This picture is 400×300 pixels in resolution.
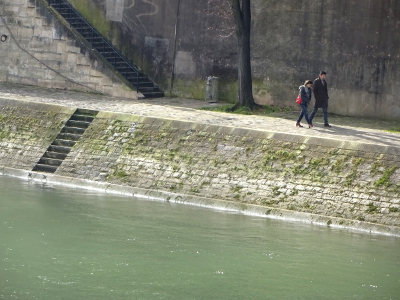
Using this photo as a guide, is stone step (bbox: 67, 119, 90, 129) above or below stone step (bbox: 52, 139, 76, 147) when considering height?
above

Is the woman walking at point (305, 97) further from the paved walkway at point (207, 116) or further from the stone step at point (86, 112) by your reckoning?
the stone step at point (86, 112)

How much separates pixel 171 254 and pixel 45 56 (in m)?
15.3

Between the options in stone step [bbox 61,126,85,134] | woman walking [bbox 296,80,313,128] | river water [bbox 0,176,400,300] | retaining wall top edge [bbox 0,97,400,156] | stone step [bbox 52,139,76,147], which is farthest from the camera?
stone step [bbox 61,126,85,134]

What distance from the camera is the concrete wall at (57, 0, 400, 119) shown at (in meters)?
28.1

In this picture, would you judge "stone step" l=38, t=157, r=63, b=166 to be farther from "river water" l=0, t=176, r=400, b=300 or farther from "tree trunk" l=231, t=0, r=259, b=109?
"tree trunk" l=231, t=0, r=259, b=109

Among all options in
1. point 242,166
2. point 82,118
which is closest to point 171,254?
point 242,166

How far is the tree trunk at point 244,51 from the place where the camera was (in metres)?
28.2

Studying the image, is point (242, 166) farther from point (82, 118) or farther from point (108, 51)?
point (108, 51)

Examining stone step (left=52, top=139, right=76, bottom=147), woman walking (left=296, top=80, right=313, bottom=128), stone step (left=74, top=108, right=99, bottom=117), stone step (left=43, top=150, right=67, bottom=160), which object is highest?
woman walking (left=296, top=80, right=313, bottom=128)

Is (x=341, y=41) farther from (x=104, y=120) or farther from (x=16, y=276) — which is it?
(x=16, y=276)

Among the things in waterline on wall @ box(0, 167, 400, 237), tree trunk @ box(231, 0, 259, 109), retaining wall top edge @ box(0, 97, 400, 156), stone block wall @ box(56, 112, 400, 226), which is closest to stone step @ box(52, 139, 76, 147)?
stone block wall @ box(56, 112, 400, 226)

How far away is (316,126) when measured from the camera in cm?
2631

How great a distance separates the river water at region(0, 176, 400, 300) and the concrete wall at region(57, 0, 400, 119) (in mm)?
7753

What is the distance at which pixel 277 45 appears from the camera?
2953cm
